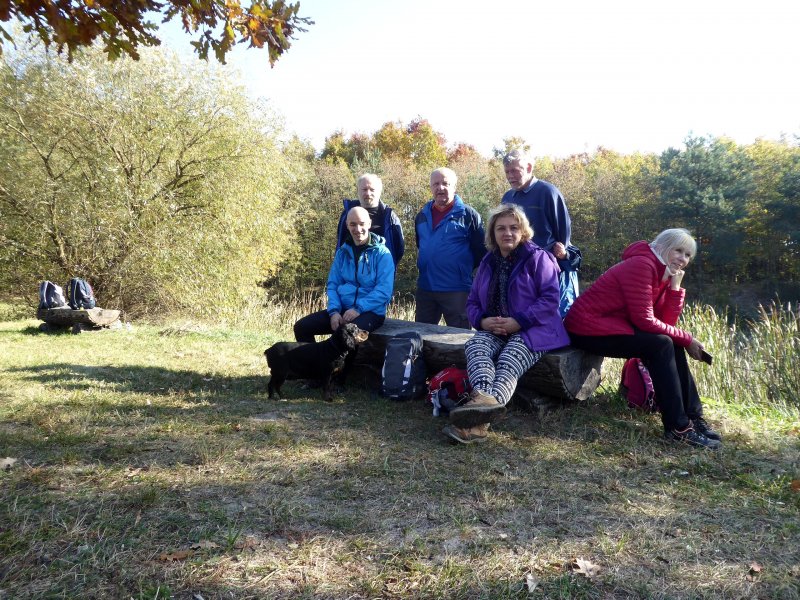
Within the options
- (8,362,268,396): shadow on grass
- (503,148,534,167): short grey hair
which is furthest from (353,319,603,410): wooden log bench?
(503,148,534,167): short grey hair

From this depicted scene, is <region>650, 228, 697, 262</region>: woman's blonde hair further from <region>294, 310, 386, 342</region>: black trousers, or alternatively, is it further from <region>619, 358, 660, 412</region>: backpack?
<region>294, 310, 386, 342</region>: black trousers

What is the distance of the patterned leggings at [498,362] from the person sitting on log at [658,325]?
1.83 feet

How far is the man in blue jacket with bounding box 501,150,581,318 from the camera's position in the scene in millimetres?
4512

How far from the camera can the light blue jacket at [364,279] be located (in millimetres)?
4898

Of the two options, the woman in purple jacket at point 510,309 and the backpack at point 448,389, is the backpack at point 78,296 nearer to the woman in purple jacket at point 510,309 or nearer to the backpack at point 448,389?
the backpack at point 448,389

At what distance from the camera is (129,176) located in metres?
12.5

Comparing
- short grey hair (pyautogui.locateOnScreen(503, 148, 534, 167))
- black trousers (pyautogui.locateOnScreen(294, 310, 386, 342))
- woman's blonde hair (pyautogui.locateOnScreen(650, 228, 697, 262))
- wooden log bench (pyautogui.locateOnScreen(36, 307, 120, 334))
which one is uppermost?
short grey hair (pyautogui.locateOnScreen(503, 148, 534, 167))

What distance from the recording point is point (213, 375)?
543 cm

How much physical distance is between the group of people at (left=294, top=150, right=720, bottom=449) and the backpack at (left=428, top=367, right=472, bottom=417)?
12.8 inches

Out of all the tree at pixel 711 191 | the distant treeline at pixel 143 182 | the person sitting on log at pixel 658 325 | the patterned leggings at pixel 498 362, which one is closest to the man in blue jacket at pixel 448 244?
the patterned leggings at pixel 498 362

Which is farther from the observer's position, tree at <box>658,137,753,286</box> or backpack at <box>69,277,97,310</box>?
tree at <box>658,137,753,286</box>

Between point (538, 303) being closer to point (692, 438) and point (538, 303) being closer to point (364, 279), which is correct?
point (692, 438)

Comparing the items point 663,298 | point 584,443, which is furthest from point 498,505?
point 663,298

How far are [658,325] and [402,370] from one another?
6.56 ft
